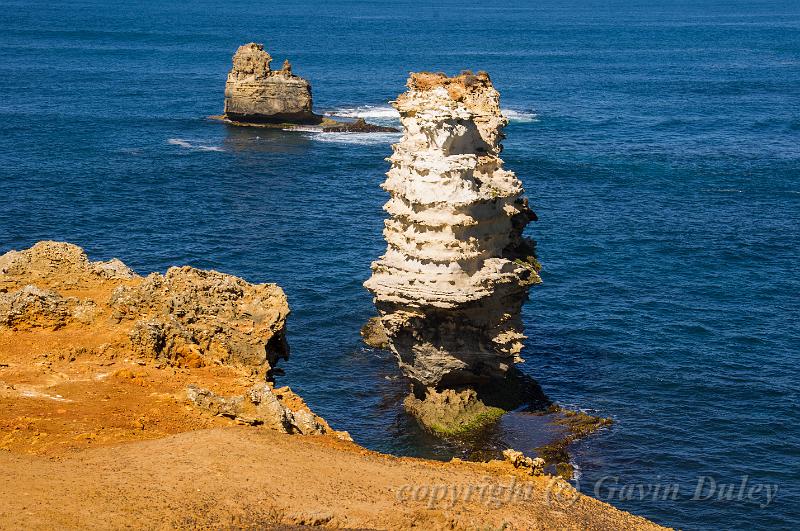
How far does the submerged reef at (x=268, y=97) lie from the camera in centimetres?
12025

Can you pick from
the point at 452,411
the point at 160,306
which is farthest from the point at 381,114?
the point at 160,306

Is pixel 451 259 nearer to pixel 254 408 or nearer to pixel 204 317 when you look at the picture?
pixel 204 317

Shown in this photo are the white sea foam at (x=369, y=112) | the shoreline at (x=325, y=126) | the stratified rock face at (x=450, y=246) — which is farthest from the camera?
the white sea foam at (x=369, y=112)

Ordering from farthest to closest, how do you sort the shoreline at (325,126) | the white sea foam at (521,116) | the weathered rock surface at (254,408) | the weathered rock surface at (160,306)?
the white sea foam at (521,116) < the shoreline at (325,126) < the weathered rock surface at (160,306) < the weathered rock surface at (254,408)

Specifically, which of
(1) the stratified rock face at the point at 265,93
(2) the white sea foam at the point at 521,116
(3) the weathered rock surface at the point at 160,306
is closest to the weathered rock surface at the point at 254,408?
(3) the weathered rock surface at the point at 160,306

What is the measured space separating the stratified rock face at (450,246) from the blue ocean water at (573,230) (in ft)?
14.5

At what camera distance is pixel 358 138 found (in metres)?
117

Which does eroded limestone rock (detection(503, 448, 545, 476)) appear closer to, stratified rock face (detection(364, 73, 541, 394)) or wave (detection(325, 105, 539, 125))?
stratified rock face (detection(364, 73, 541, 394))

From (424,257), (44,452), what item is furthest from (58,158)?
(44,452)

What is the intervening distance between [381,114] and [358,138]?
15.6m

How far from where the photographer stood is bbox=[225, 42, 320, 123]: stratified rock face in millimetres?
120875

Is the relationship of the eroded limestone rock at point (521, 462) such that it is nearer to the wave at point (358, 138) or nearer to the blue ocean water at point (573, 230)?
the blue ocean water at point (573, 230)

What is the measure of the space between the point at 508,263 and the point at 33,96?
353 feet

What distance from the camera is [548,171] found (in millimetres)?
98625
